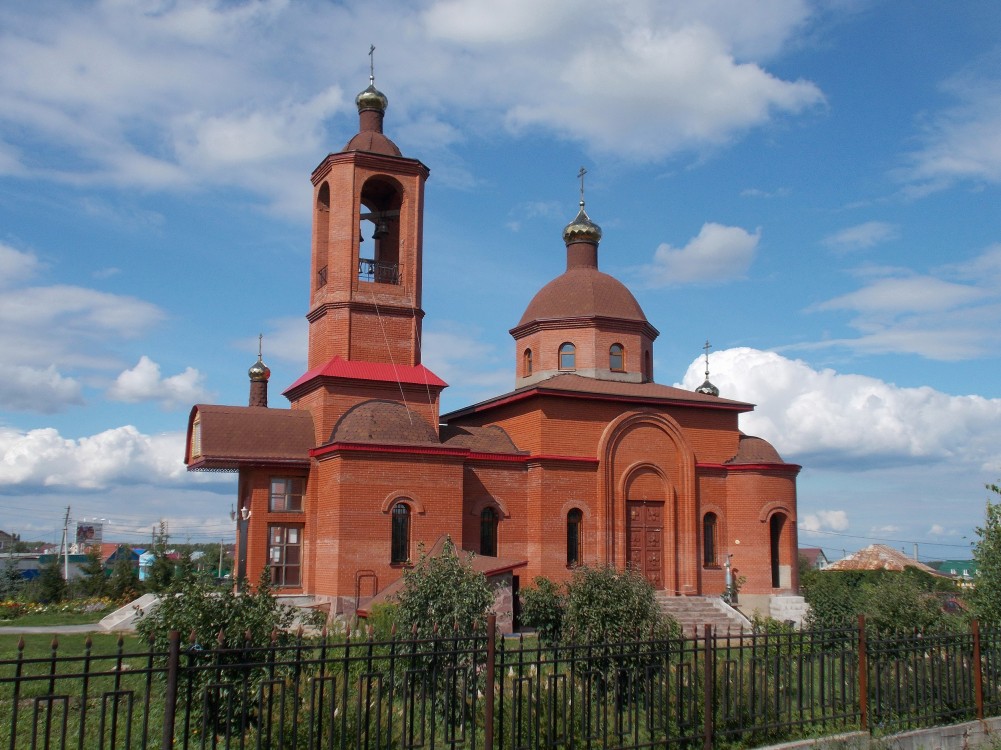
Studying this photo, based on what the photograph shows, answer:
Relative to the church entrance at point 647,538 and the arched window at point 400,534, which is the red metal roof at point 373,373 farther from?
the church entrance at point 647,538

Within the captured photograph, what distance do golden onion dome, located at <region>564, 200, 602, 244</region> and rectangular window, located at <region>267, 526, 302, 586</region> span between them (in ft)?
36.8

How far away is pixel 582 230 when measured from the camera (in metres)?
25.8

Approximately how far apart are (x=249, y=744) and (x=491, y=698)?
2.56 meters

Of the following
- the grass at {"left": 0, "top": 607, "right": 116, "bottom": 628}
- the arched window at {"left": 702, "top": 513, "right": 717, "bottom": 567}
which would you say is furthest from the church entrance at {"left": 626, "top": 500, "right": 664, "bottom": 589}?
the grass at {"left": 0, "top": 607, "right": 116, "bottom": 628}

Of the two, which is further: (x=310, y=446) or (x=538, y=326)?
(x=538, y=326)

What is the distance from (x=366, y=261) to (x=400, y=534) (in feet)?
21.0

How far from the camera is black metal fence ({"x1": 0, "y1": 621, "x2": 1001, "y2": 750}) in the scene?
752 centimetres

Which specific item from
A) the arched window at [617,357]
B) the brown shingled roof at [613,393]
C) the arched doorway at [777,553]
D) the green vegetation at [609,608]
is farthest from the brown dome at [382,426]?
the arched doorway at [777,553]

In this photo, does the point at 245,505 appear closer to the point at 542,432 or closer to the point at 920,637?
the point at 542,432

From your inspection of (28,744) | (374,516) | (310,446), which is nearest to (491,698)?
(28,744)

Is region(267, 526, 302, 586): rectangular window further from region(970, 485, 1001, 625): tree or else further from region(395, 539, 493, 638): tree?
region(970, 485, 1001, 625): tree

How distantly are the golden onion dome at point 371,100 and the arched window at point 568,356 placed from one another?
7.34 meters

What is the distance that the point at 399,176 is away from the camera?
2150cm

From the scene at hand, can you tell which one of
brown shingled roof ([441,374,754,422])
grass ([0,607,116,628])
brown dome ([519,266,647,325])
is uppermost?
brown dome ([519,266,647,325])
